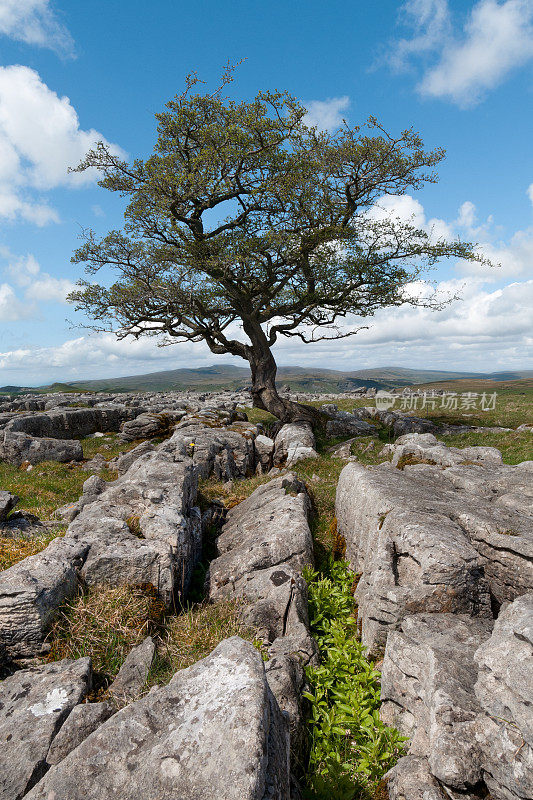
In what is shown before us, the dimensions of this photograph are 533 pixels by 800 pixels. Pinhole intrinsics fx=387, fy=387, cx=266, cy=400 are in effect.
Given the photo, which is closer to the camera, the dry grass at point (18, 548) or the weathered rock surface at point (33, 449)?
the dry grass at point (18, 548)

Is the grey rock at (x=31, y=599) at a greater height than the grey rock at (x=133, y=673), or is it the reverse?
the grey rock at (x=31, y=599)

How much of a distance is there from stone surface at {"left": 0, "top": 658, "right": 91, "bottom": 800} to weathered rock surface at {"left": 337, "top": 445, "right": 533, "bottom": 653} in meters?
5.17

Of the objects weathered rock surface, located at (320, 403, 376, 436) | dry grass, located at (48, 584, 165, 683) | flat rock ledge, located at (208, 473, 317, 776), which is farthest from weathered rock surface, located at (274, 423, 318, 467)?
dry grass, located at (48, 584, 165, 683)

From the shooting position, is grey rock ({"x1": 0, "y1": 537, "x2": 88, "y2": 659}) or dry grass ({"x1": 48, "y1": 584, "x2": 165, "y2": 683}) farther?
dry grass ({"x1": 48, "y1": 584, "x2": 165, "y2": 683})

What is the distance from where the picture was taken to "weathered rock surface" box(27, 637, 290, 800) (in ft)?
11.1

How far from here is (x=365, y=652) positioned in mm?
7387

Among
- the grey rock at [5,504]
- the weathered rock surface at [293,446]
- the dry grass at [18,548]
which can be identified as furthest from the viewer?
the weathered rock surface at [293,446]

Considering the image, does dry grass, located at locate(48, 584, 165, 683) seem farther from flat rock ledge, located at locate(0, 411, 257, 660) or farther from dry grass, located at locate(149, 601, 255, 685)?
dry grass, located at locate(149, 601, 255, 685)

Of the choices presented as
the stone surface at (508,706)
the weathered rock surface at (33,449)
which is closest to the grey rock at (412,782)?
the stone surface at (508,706)

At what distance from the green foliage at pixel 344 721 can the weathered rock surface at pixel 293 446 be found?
44.6 ft

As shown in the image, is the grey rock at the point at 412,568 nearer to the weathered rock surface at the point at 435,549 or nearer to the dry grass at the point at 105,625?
the weathered rock surface at the point at 435,549

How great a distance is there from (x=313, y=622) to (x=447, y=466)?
27.4 ft

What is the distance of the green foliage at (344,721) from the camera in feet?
17.0

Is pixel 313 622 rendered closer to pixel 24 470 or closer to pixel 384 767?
pixel 384 767
